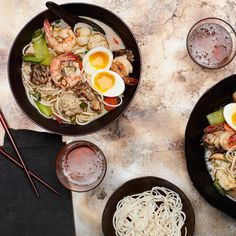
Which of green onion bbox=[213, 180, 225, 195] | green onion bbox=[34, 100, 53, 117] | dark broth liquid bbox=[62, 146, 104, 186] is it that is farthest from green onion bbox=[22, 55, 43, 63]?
green onion bbox=[213, 180, 225, 195]

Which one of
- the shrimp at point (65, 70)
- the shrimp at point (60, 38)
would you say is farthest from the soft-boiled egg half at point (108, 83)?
the shrimp at point (60, 38)

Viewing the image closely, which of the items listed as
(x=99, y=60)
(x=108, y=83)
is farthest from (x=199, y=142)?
(x=99, y=60)

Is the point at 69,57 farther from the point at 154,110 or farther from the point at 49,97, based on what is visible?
the point at 154,110

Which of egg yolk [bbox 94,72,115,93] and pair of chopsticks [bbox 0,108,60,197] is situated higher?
egg yolk [bbox 94,72,115,93]

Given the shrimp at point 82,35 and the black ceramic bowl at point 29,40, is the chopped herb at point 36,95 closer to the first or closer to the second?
the black ceramic bowl at point 29,40

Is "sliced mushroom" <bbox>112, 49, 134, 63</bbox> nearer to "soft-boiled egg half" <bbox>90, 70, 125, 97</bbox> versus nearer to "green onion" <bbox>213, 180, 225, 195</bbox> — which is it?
"soft-boiled egg half" <bbox>90, 70, 125, 97</bbox>

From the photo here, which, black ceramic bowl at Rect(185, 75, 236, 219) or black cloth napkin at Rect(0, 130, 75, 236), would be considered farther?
black cloth napkin at Rect(0, 130, 75, 236)
